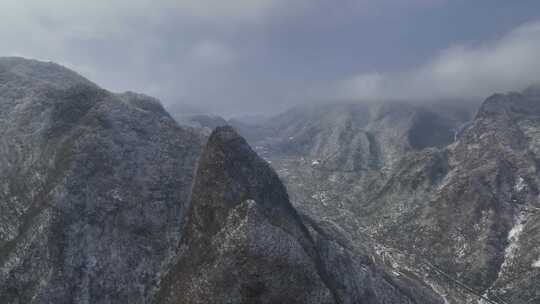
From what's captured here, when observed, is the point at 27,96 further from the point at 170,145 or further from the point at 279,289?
the point at 279,289

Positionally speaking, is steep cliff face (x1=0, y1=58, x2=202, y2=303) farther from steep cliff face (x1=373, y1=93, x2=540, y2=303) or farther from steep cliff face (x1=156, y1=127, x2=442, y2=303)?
steep cliff face (x1=373, y1=93, x2=540, y2=303)

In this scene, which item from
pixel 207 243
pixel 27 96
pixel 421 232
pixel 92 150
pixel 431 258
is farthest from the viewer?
pixel 421 232

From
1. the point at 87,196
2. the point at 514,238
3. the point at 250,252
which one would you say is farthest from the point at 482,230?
the point at 87,196

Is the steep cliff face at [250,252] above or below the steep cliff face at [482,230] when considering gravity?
above

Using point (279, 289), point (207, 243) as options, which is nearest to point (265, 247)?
point (279, 289)

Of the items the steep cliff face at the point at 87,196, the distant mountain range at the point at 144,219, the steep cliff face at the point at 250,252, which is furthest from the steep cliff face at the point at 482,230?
the steep cliff face at the point at 87,196

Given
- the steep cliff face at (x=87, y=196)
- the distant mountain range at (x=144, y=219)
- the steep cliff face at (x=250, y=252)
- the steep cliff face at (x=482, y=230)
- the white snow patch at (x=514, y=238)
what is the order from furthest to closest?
1. the white snow patch at (x=514, y=238)
2. the steep cliff face at (x=482, y=230)
3. the steep cliff face at (x=87, y=196)
4. the distant mountain range at (x=144, y=219)
5. the steep cliff face at (x=250, y=252)

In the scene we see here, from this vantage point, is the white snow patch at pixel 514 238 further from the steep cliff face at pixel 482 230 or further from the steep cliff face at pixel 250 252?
the steep cliff face at pixel 250 252
